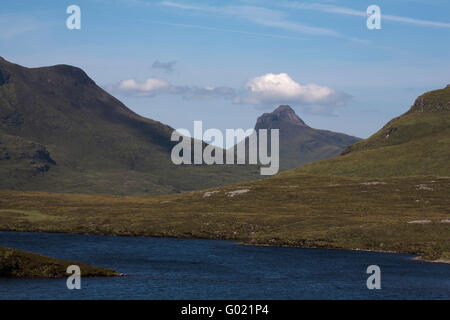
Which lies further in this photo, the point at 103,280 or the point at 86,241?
the point at 86,241

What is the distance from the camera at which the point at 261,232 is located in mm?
136750

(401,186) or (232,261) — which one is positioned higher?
(401,186)

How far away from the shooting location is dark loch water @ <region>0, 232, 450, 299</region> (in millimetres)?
72188

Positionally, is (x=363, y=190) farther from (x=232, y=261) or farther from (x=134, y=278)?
(x=134, y=278)

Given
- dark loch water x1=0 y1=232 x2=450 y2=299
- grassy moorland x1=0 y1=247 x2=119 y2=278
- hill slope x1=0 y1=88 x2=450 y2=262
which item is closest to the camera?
dark loch water x1=0 y1=232 x2=450 y2=299

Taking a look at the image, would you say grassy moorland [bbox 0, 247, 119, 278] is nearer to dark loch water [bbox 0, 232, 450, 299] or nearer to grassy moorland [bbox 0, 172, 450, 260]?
dark loch water [bbox 0, 232, 450, 299]

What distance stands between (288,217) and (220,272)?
2380 inches

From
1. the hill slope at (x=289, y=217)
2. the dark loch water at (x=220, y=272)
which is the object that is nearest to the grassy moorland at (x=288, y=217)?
the hill slope at (x=289, y=217)

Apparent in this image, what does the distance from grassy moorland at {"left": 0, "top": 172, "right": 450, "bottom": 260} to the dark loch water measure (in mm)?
6978

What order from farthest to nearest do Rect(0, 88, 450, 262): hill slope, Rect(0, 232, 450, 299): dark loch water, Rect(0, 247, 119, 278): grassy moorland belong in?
1. Rect(0, 88, 450, 262): hill slope
2. Rect(0, 247, 119, 278): grassy moorland
3. Rect(0, 232, 450, 299): dark loch water

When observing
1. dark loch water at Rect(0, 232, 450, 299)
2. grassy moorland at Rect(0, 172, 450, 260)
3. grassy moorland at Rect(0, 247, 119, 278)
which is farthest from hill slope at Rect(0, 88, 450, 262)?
grassy moorland at Rect(0, 247, 119, 278)
